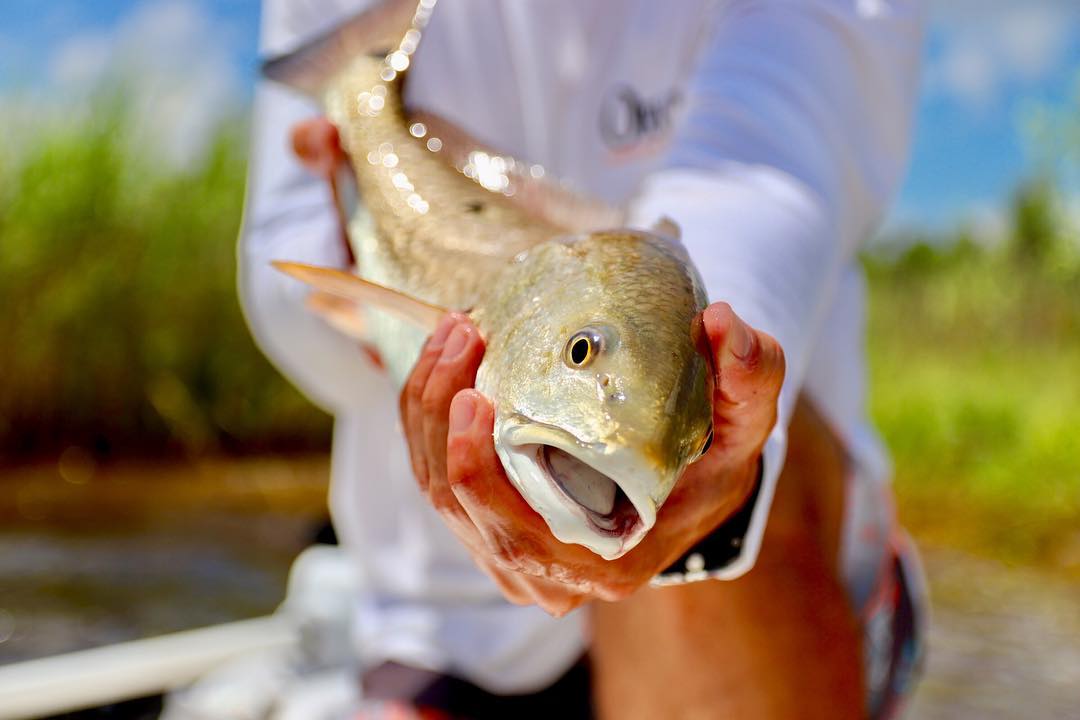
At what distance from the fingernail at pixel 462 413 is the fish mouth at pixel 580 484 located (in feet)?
0.09

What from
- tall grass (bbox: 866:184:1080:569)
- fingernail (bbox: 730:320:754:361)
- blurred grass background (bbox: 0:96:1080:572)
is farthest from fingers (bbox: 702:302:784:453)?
blurred grass background (bbox: 0:96:1080:572)

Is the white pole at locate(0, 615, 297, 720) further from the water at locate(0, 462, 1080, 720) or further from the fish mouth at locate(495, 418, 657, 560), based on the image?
the fish mouth at locate(495, 418, 657, 560)

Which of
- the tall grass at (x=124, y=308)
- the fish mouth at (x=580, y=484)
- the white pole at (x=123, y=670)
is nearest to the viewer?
the fish mouth at (x=580, y=484)

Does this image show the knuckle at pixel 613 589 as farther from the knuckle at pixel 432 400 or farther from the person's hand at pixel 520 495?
the knuckle at pixel 432 400

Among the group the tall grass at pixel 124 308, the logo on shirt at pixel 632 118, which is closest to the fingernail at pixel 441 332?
the logo on shirt at pixel 632 118

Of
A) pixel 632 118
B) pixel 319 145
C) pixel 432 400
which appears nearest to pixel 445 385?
pixel 432 400

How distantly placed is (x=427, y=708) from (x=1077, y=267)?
6.48 meters

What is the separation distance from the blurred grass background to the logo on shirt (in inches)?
144

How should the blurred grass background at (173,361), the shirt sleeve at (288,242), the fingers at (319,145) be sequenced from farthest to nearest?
the blurred grass background at (173,361)
the shirt sleeve at (288,242)
the fingers at (319,145)

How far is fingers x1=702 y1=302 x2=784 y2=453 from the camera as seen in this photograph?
803 millimetres

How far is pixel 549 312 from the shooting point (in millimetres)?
856

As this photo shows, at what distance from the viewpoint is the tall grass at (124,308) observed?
566 centimetres

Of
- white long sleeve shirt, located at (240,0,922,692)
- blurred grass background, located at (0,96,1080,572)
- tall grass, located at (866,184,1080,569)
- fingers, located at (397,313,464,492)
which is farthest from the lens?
blurred grass background, located at (0,96,1080,572)

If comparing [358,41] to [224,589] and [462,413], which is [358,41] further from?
[224,589]
